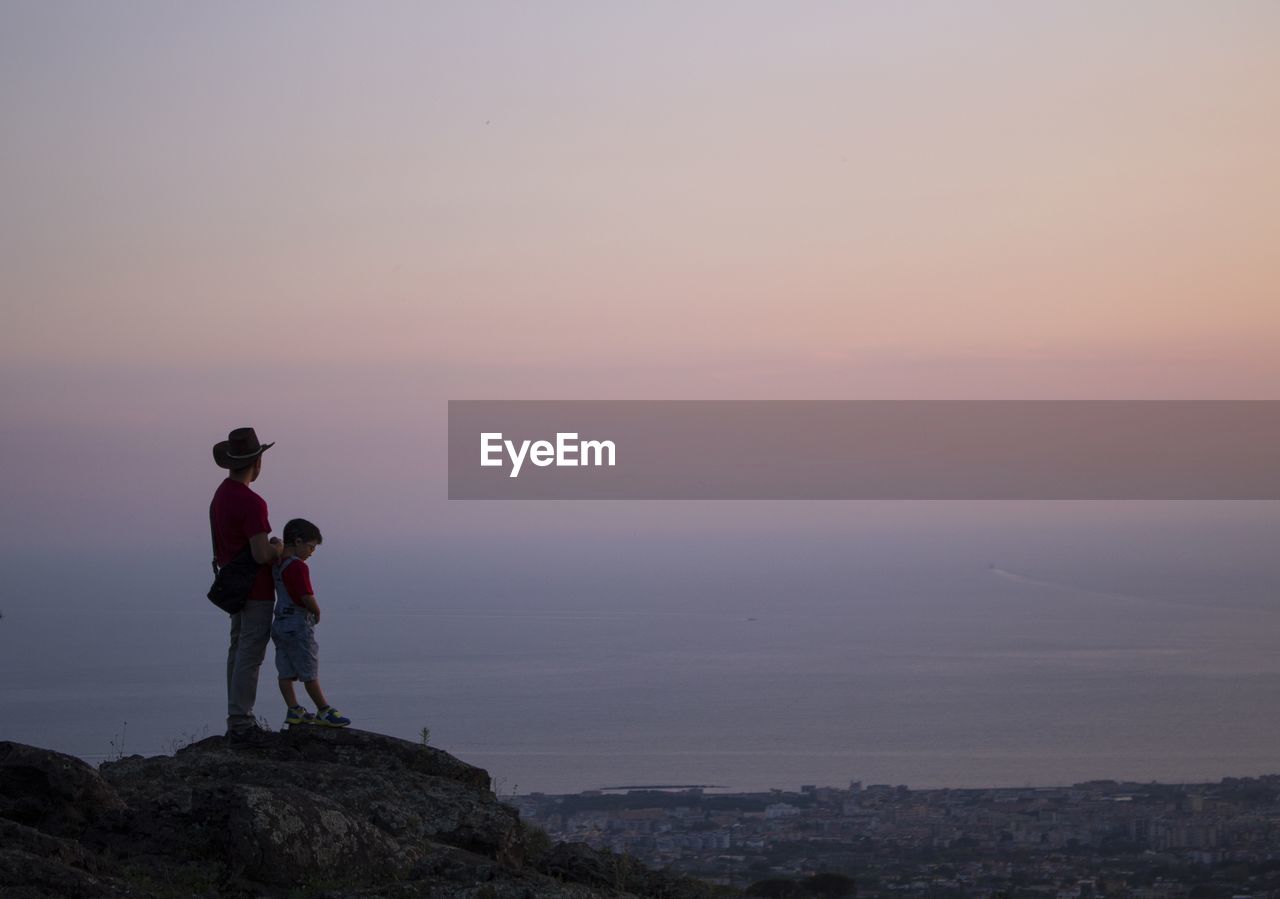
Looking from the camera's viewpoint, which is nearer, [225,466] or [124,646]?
[225,466]

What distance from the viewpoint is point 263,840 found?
5.59m

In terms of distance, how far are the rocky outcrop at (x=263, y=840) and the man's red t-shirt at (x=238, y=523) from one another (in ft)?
3.76

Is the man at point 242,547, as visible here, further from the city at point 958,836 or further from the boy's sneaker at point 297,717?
the city at point 958,836

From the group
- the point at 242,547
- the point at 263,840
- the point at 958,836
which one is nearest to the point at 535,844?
the point at 263,840

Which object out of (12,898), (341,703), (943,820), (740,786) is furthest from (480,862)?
(341,703)

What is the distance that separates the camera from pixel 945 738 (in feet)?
111

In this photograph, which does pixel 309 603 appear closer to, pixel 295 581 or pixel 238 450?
pixel 295 581

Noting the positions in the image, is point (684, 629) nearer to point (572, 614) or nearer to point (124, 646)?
point (572, 614)

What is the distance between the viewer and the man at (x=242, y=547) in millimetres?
7758

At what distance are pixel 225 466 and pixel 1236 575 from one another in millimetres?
83180

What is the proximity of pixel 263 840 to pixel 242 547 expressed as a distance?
264 cm

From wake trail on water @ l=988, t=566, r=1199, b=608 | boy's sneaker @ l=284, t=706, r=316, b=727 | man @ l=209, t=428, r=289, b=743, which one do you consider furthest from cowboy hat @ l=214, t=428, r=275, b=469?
wake trail on water @ l=988, t=566, r=1199, b=608

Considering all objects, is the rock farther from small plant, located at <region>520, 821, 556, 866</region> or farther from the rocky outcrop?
small plant, located at <region>520, 821, 556, 866</region>

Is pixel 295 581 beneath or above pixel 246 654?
above
